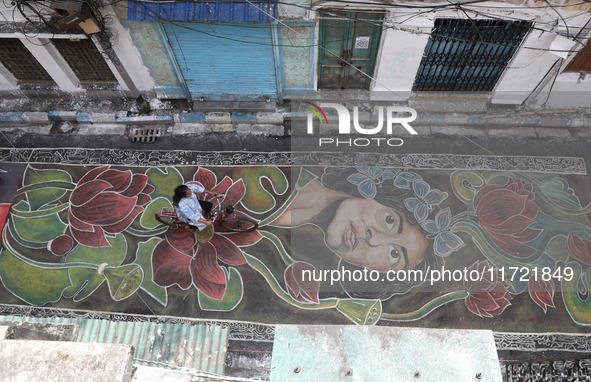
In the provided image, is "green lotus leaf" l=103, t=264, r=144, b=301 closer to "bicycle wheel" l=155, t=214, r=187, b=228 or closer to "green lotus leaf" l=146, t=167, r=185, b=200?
"bicycle wheel" l=155, t=214, r=187, b=228

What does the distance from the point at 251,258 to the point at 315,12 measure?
→ 500cm

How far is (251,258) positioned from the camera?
820 cm

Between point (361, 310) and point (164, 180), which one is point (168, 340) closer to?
point (361, 310)

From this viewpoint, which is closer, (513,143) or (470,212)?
(470,212)

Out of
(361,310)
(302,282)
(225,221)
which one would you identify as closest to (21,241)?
(225,221)

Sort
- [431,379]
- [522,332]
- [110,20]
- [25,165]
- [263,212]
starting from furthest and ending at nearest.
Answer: [25,165] → [263,212] → [110,20] → [522,332] → [431,379]

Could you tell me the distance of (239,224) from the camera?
327 inches

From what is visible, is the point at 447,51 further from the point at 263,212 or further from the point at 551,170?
the point at 263,212

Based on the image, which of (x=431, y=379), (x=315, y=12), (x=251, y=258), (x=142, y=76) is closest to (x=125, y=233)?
(x=251, y=258)

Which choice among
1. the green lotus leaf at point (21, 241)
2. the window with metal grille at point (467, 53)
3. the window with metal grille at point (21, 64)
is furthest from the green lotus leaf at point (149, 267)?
the window with metal grille at point (467, 53)

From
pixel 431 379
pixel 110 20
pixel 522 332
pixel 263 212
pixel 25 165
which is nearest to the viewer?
pixel 431 379

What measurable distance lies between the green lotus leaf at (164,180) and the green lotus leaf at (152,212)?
4.8 inches

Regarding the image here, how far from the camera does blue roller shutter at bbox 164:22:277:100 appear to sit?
315 inches

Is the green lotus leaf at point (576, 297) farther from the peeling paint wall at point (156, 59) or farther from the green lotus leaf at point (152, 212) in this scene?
the peeling paint wall at point (156, 59)
